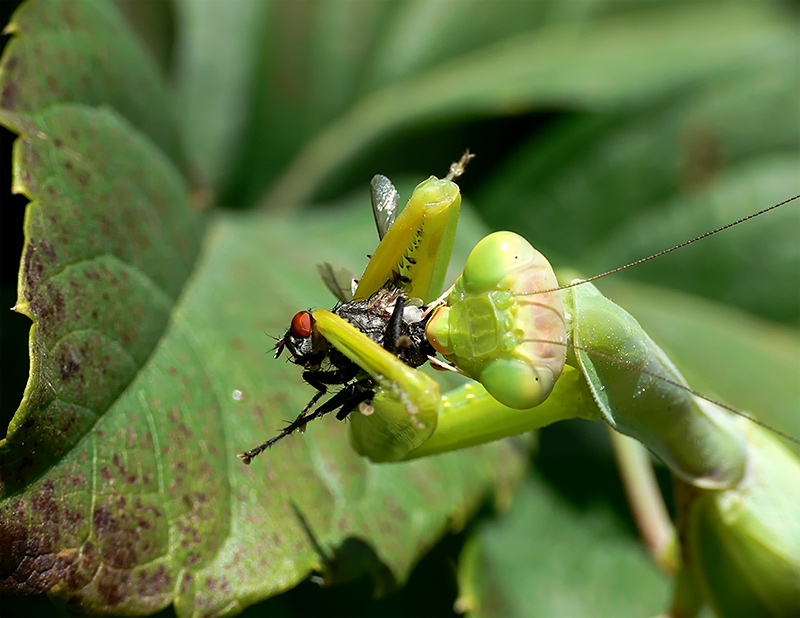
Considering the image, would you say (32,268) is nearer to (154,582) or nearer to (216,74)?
(154,582)

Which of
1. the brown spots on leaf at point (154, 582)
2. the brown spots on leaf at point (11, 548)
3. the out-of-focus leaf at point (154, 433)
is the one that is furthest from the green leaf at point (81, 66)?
the brown spots on leaf at point (154, 582)

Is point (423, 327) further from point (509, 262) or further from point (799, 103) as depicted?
point (799, 103)

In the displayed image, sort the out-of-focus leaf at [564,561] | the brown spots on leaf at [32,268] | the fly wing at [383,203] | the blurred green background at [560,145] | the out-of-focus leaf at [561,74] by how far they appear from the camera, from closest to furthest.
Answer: the brown spots on leaf at [32,268], the fly wing at [383,203], the out-of-focus leaf at [564,561], the blurred green background at [560,145], the out-of-focus leaf at [561,74]

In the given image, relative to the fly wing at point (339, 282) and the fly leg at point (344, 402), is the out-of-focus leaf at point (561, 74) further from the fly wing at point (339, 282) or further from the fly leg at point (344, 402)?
the fly leg at point (344, 402)

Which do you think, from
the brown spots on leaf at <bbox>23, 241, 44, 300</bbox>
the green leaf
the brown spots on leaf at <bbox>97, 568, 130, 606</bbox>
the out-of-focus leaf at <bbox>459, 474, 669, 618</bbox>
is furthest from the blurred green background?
the brown spots on leaf at <bbox>97, 568, 130, 606</bbox>

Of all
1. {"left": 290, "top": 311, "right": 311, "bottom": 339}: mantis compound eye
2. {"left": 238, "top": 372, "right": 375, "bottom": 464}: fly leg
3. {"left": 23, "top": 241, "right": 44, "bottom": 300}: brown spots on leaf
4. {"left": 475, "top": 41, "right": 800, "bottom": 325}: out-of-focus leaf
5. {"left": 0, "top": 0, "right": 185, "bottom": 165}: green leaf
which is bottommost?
{"left": 475, "top": 41, "right": 800, "bottom": 325}: out-of-focus leaf

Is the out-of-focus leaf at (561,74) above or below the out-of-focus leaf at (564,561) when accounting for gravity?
above

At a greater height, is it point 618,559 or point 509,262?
point 509,262

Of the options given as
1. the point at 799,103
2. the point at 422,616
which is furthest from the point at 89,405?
the point at 799,103

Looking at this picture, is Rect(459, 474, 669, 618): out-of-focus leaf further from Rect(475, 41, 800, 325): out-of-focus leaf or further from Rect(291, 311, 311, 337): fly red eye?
Rect(291, 311, 311, 337): fly red eye
